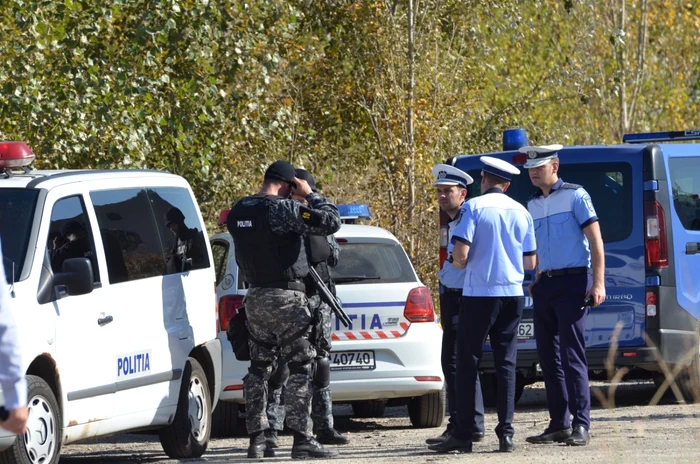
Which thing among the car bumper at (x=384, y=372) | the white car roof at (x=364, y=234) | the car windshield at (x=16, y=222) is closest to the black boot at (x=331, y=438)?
the car bumper at (x=384, y=372)

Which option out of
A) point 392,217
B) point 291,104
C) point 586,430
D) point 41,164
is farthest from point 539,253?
point 291,104

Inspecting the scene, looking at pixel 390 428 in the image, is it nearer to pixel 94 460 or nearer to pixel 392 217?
pixel 94 460

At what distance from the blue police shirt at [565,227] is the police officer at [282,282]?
133 cm

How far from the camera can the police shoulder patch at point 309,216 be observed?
25.0 ft

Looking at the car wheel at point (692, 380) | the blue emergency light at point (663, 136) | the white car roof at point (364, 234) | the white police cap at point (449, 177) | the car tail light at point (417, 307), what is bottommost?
the car wheel at point (692, 380)

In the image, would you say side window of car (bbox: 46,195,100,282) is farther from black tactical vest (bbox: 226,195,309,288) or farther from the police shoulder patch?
the police shoulder patch

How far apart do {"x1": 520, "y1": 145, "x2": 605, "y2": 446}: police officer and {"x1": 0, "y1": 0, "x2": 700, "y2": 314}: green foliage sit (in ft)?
20.3

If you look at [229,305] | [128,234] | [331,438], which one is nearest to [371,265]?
[229,305]

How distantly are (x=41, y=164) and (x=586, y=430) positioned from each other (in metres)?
7.57

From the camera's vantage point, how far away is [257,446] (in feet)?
25.8

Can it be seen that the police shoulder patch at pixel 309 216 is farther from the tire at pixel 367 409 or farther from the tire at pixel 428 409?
the tire at pixel 367 409

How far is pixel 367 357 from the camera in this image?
891 centimetres

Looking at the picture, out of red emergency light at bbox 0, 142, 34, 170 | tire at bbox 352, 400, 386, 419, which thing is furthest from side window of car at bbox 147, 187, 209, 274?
tire at bbox 352, 400, 386, 419

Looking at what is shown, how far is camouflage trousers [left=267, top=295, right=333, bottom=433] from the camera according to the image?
8.02 m
